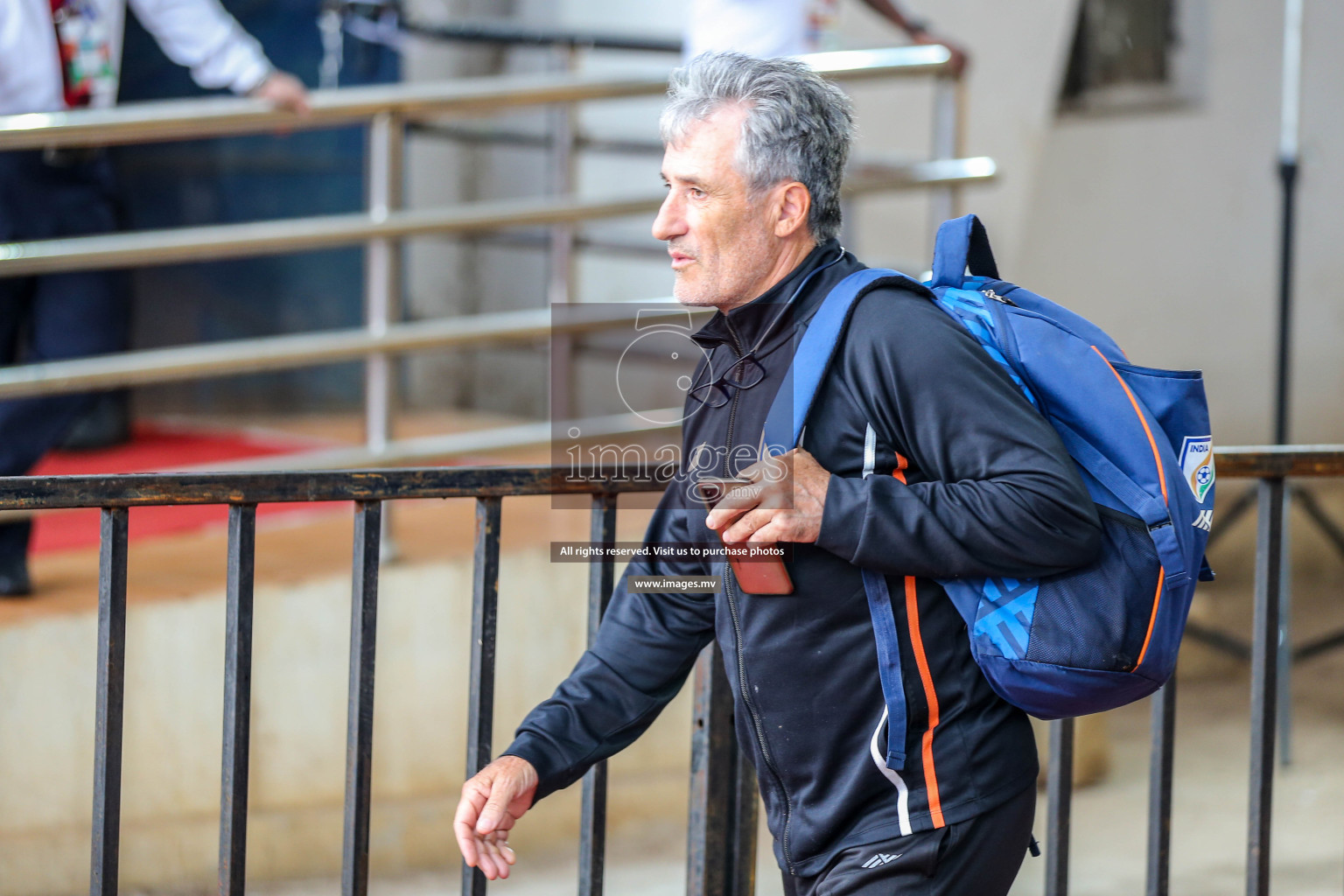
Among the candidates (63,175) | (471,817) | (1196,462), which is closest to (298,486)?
(471,817)

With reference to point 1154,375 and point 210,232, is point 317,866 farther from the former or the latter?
point 1154,375

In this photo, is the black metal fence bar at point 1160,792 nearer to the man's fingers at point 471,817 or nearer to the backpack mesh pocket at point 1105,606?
the backpack mesh pocket at point 1105,606

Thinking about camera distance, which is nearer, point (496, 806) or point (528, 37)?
point (496, 806)

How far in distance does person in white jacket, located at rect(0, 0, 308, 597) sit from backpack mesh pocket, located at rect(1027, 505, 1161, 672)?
2.18m

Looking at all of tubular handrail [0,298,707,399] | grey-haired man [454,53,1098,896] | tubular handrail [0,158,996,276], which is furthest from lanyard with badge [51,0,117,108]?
grey-haired man [454,53,1098,896]

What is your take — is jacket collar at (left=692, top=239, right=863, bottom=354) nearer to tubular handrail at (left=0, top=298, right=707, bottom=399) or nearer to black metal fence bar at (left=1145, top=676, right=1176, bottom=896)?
black metal fence bar at (left=1145, top=676, right=1176, bottom=896)

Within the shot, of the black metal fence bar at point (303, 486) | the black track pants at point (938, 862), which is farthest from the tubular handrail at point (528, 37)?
the black track pants at point (938, 862)

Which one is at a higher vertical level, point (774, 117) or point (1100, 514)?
point (774, 117)

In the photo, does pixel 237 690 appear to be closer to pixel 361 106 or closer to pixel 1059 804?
pixel 1059 804

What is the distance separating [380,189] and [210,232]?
385 millimetres

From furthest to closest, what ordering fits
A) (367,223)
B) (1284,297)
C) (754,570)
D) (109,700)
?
(1284,297), (367,223), (109,700), (754,570)

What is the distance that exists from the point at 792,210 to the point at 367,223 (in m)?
1.82

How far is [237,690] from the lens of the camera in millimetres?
1523

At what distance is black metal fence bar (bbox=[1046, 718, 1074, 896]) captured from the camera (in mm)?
1831
